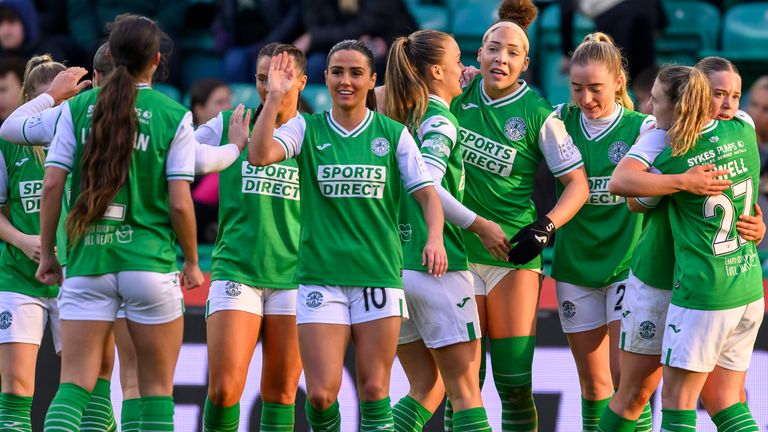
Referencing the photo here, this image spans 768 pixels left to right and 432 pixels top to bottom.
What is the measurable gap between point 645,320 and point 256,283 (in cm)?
176

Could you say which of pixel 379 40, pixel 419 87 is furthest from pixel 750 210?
pixel 379 40

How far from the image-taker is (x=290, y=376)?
6.35 meters

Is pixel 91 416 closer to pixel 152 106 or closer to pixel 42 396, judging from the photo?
pixel 42 396

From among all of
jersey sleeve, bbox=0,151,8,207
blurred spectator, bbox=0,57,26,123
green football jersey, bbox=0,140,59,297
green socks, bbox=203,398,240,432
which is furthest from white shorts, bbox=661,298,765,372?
blurred spectator, bbox=0,57,26,123

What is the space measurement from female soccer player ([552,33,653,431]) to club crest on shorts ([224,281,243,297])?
1533 millimetres

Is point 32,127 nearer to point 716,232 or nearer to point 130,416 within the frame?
point 130,416

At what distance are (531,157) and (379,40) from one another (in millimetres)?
4512

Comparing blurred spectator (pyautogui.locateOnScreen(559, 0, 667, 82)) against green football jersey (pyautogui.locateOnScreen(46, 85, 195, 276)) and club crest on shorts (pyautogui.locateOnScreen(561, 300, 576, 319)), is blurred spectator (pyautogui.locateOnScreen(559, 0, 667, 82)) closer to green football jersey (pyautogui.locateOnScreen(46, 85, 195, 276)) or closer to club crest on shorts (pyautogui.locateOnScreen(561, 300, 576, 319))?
club crest on shorts (pyautogui.locateOnScreen(561, 300, 576, 319))

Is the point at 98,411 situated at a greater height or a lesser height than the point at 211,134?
lesser

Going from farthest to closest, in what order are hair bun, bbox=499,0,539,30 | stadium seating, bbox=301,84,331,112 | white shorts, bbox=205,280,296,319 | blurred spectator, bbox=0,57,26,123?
1. stadium seating, bbox=301,84,331,112
2. blurred spectator, bbox=0,57,26,123
3. hair bun, bbox=499,0,539,30
4. white shorts, bbox=205,280,296,319

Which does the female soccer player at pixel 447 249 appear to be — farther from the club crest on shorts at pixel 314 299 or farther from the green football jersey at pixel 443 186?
the club crest on shorts at pixel 314 299

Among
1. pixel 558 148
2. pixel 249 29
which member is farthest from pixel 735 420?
Answer: pixel 249 29

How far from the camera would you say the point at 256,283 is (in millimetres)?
6234

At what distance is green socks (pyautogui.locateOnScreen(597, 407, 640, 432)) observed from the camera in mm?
5988
